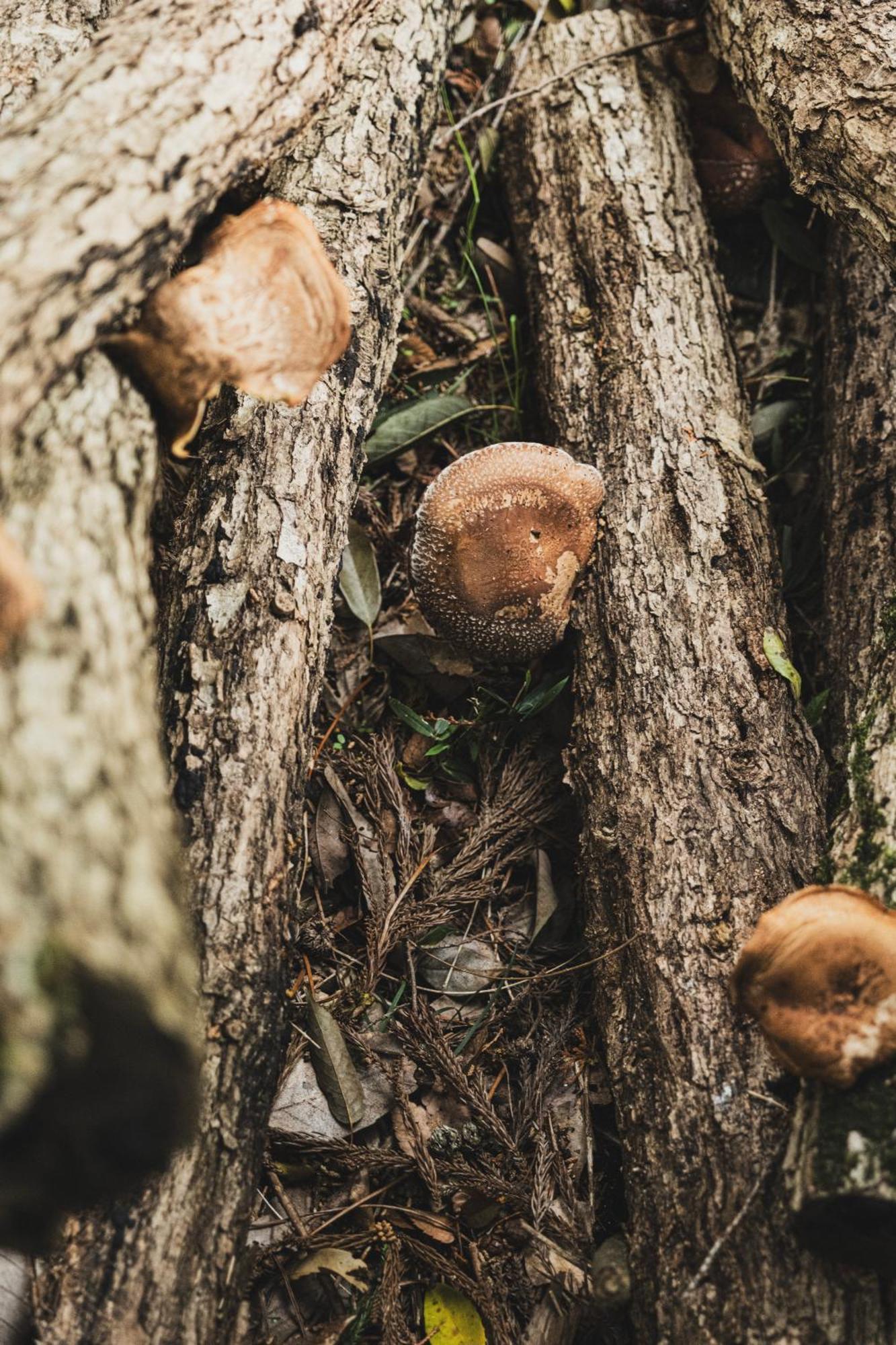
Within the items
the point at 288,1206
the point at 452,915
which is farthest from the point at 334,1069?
the point at 452,915

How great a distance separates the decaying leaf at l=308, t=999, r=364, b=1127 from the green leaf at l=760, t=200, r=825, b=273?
343 centimetres

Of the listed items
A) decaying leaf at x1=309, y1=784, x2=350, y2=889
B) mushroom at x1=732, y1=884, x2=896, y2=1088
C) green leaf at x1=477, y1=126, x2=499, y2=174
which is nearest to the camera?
mushroom at x1=732, y1=884, x2=896, y2=1088

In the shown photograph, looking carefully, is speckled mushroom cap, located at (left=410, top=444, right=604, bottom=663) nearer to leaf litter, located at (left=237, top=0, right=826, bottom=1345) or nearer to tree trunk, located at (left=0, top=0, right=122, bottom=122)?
leaf litter, located at (left=237, top=0, right=826, bottom=1345)

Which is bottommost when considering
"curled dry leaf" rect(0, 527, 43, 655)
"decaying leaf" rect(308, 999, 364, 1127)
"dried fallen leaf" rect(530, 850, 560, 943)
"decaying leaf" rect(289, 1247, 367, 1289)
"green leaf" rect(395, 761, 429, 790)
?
"decaying leaf" rect(289, 1247, 367, 1289)

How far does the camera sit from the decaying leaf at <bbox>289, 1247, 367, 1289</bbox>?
261 centimetres

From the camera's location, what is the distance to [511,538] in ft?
10.2

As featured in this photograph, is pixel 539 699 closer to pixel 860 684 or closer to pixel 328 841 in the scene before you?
pixel 328 841

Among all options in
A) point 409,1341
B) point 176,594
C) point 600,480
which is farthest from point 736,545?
point 409,1341

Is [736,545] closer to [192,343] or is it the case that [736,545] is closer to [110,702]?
[192,343]

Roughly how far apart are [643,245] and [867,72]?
902 millimetres

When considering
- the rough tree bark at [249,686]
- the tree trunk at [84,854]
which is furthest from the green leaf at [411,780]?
the tree trunk at [84,854]

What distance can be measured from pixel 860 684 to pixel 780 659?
0.26 m

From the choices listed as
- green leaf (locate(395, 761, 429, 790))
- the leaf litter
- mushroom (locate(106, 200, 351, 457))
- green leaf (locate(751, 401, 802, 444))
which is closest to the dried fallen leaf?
the leaf litter

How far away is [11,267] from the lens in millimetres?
1856
